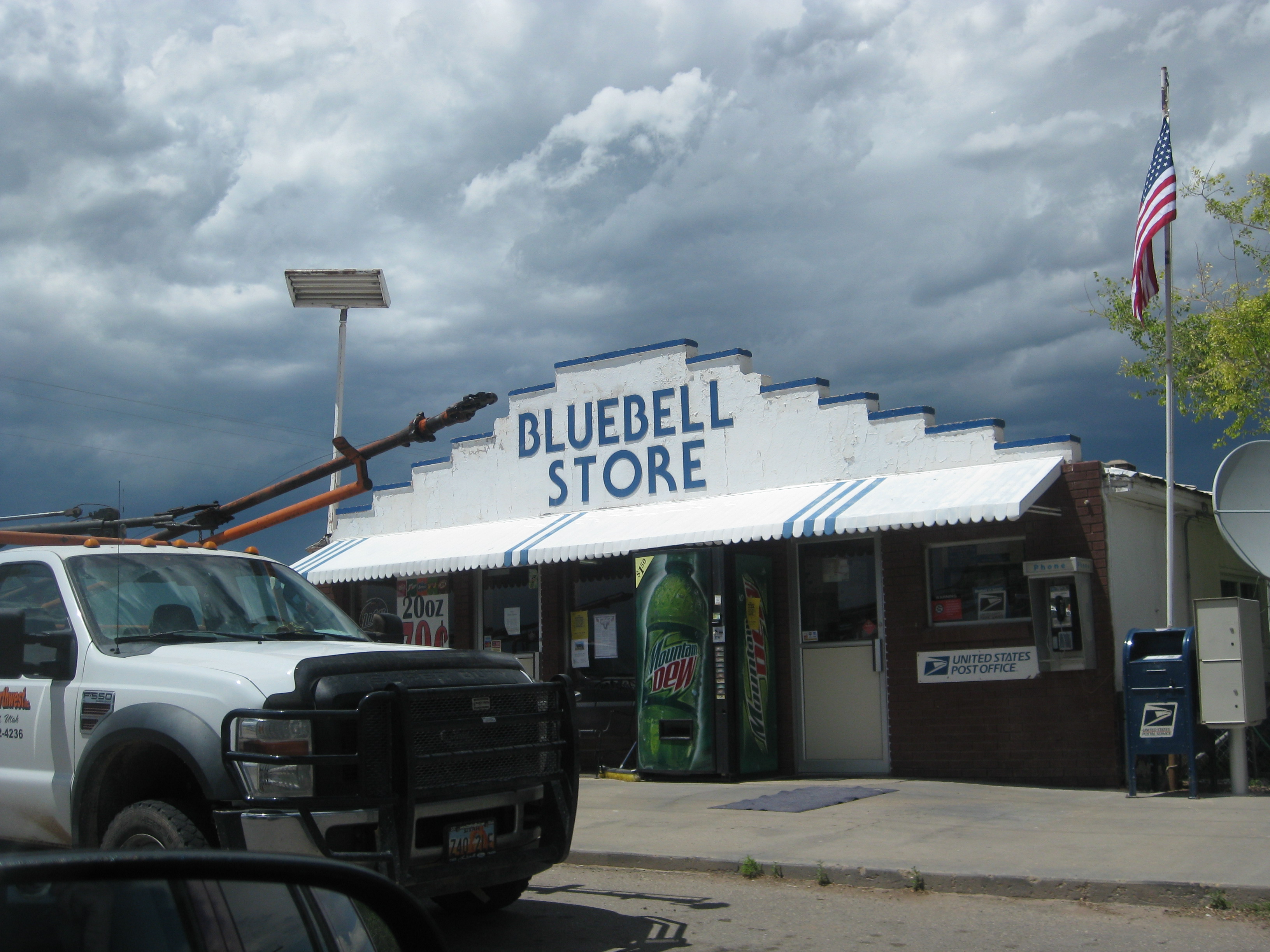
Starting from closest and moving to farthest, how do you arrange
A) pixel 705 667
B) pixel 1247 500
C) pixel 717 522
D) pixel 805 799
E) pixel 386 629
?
pixel 386 629
pixel 805 799
pixel 1247 500
pixel 705 667
pixel 717 522

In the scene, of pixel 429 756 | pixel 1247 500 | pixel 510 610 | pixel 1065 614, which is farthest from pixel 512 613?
Answer: pixel 429 756

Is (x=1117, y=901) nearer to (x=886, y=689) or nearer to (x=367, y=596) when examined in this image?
(x=886, y=689)

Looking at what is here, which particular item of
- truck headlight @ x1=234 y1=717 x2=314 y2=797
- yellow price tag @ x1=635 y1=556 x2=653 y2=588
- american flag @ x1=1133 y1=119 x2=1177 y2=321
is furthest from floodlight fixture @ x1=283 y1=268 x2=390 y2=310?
truck headlight @ x1=234 y1=717 x2=314 y2=797

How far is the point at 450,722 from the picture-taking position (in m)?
5.19

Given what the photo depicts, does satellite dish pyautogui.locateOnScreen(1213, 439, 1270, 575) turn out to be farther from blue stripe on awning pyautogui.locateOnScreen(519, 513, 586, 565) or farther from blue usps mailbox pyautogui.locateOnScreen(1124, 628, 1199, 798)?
blue stripe on awning pyautogui.locateOnScreen(519, 513, 586, 565)

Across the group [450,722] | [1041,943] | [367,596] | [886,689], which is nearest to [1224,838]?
[1041,943]

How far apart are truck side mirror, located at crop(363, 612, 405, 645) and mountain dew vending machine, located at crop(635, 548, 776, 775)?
19.2 feet

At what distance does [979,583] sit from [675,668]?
323 centimetres

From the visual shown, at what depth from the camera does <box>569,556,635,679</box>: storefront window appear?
570 inches

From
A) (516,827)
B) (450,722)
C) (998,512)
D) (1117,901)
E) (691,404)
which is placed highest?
(691,404)

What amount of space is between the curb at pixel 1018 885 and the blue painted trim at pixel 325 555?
9.71 metres

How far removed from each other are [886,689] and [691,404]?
393cm

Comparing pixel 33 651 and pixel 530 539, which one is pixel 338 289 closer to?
pixel 530 539

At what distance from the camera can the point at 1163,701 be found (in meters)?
10.3
